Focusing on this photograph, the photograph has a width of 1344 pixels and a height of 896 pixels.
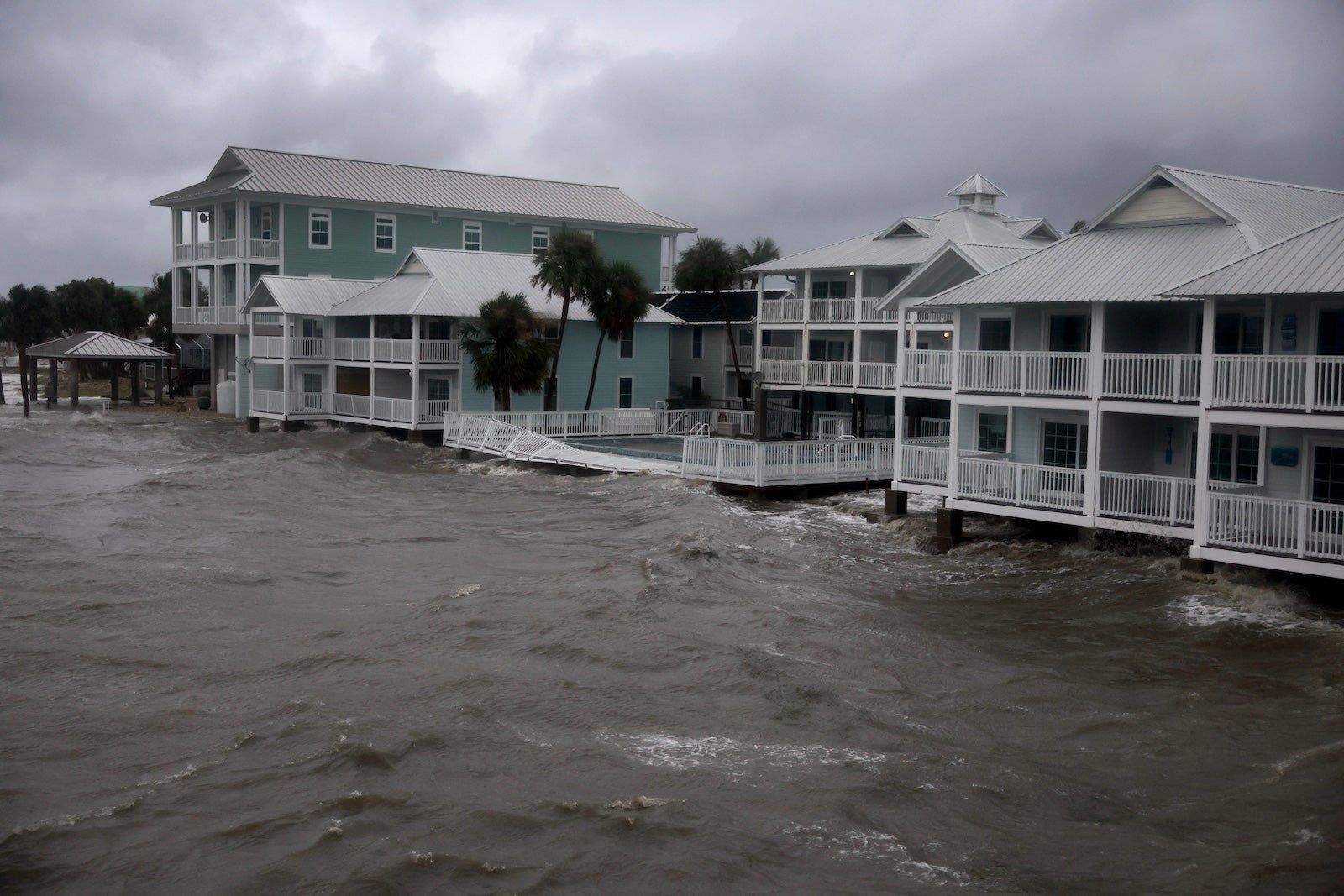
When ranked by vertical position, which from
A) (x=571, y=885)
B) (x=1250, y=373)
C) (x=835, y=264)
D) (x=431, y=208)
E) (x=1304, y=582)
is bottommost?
(x=571, y=885)

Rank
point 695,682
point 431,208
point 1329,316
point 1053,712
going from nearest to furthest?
point 1053,712
point 695,682
point 1329,316
point 431,208

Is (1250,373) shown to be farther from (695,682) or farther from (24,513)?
(24,513)

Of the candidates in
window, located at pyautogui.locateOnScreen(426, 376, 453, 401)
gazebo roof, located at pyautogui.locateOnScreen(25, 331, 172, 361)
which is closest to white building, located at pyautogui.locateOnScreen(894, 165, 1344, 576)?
window, located at pyautogui.locateOnScreen(426, 376, 453, 401)

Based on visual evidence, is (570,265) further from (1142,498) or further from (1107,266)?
(1142,498)

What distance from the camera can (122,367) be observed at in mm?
86000

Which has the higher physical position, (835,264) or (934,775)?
(835,264)

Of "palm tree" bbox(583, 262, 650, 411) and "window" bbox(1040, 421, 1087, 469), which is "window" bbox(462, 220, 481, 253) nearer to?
"palm tree" bbox(583, 262, 650, 411)

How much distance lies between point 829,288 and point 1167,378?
23554mm

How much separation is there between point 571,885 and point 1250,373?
48.8 feet

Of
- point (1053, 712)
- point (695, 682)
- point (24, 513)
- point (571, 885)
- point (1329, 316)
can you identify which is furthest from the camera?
point (24, 513)

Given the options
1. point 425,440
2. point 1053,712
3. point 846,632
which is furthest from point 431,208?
point 1053,712

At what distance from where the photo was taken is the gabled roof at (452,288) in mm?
45812

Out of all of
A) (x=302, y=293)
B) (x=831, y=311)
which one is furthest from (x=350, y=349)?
(x=831, y=311)

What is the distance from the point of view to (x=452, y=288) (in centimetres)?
4691
